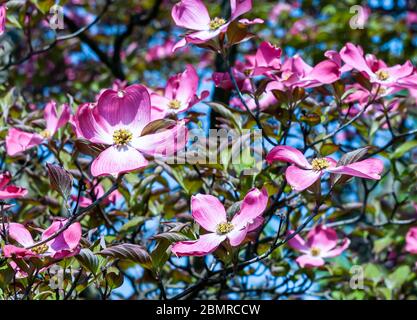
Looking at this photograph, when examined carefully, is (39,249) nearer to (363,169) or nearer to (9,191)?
(9,191)

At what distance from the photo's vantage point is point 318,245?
5.07ft

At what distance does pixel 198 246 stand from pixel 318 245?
57 centimetres

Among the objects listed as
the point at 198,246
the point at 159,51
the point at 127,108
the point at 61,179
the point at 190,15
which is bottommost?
the point at 198,246

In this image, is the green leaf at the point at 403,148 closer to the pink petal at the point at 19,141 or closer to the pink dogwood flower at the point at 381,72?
the pink dogwood flower at the point at 381,72

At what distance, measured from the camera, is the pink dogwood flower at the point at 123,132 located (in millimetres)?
1040

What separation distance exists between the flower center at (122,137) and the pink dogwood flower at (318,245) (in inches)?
Result: 21.2

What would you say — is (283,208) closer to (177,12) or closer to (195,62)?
(177,12)

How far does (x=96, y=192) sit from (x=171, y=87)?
0.26 metres

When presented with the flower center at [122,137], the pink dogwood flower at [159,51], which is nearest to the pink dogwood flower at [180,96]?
the flower center at [122,137]

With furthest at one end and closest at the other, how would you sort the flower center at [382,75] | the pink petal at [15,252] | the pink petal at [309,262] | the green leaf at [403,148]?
the green leaf at [403,148] → the pink petal at [309,262] → the flower center at [382,75] → the pink petal at [15,252]

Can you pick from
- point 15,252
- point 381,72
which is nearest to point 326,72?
point 381,72

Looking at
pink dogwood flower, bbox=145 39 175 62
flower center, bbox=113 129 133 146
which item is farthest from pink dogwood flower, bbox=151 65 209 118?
pink dogwood flower, bbox=145 39 175 62

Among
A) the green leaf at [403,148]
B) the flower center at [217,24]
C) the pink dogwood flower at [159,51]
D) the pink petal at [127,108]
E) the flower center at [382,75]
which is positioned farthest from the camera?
the pink dogwood flower at [159,51]

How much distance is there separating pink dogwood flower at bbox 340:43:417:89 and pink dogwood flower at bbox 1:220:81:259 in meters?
0.58
